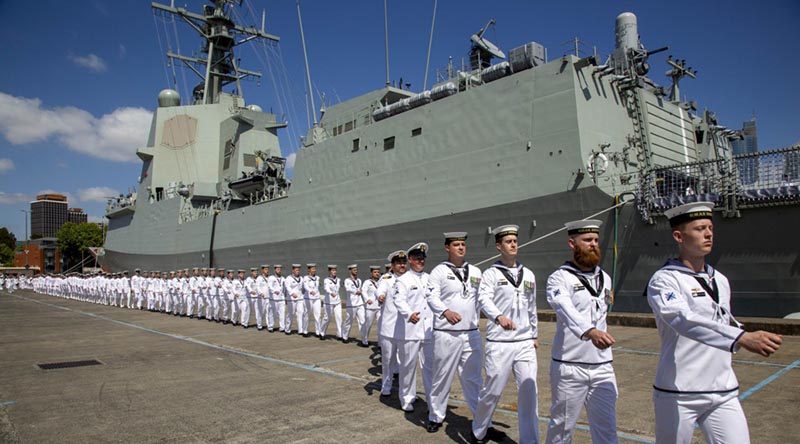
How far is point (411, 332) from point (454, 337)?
819 millimetres

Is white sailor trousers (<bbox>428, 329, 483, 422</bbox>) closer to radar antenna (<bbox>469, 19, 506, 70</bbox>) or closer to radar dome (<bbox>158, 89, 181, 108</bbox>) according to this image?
radar antenna (<bbox>469, 19, 506, 70</bbox>)

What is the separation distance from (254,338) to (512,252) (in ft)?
26.9

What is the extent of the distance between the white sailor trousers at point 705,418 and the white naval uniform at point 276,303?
34.3 ft

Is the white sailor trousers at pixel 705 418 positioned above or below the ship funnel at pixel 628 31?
below

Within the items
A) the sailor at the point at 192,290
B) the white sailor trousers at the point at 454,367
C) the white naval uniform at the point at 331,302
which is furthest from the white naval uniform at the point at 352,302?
the sailor at the point at 192,290

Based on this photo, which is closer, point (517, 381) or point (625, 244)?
point (517, 381)

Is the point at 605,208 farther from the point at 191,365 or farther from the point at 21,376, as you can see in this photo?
the point at 21,376

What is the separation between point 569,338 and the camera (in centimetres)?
319

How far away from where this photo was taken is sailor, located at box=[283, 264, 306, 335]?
11539 millimetres

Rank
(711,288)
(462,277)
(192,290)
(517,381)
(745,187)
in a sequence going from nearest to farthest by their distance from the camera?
(711,288) → (517,381) → (462,277) → (745,187) → (192,290)

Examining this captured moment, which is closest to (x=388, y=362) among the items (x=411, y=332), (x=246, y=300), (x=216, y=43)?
(x=411, y=332)

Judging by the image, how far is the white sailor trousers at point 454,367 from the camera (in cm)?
437

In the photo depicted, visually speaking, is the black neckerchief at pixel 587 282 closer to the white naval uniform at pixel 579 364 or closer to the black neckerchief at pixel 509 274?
the white naval uniform at pixel 579 364

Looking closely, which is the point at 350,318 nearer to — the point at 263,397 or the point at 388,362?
the point at 388,362
